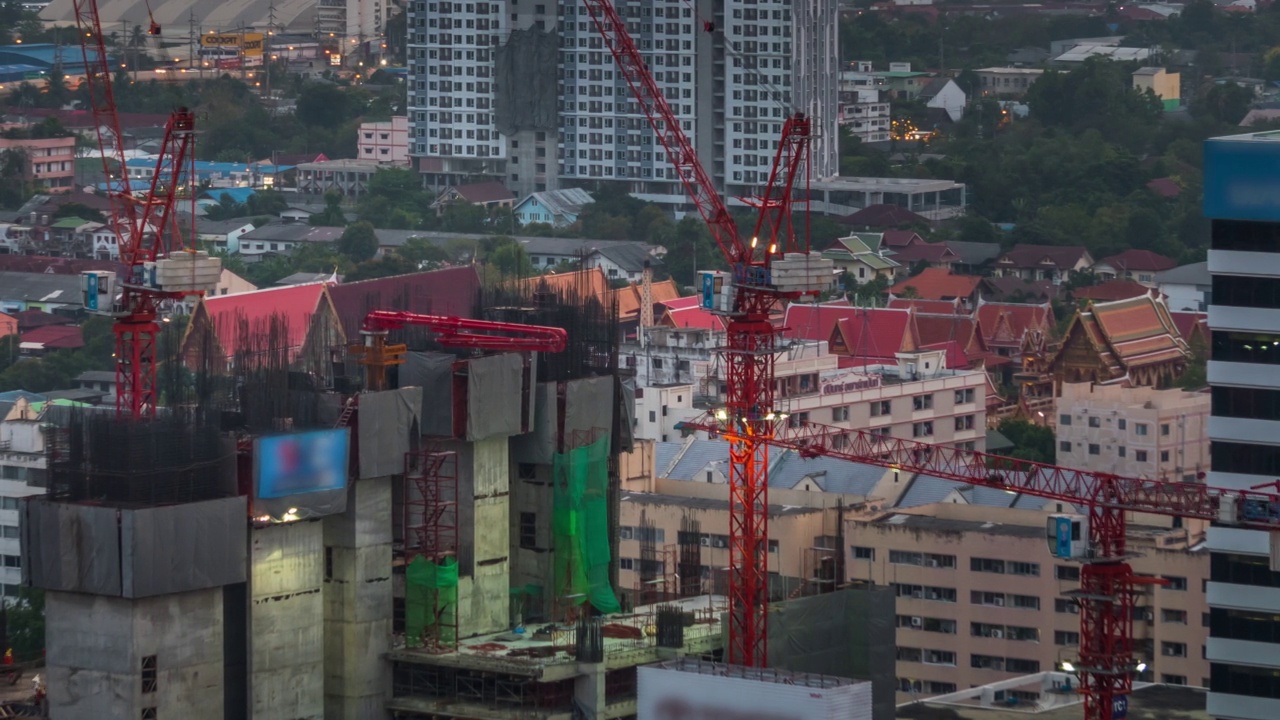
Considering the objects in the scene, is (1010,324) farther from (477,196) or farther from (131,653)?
(131,653)

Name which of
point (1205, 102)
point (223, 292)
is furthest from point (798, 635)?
point (1205, 102)

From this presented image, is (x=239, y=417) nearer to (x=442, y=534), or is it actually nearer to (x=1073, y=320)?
(x=442, y=534)

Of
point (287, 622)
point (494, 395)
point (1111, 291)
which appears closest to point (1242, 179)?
point (494, 395)

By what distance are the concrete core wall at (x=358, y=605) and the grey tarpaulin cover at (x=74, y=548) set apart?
13.9ft

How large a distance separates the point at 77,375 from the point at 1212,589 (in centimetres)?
5639

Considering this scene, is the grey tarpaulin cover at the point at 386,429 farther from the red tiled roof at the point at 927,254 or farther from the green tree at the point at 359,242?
the green tree at the point at 359,242

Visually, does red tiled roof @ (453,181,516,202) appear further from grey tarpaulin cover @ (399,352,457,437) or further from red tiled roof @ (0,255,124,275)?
grey tarpaulin cover @ (399,352,457,437)

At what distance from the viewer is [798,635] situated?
52.6m

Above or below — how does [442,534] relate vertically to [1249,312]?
below

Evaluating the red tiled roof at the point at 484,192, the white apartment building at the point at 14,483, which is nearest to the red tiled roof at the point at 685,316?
the white apartment building at the point at 14,483

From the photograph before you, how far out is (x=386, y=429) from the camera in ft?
163

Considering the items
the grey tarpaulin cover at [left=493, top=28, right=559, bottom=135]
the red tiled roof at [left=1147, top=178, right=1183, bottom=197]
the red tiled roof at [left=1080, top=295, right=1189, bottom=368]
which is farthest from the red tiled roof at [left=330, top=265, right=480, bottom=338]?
the grey tarpaulin cover at [left=493, top=28, right=559, bottom=135]

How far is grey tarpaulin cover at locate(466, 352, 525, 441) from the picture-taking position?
2019 inches

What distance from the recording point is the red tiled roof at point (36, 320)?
105m
